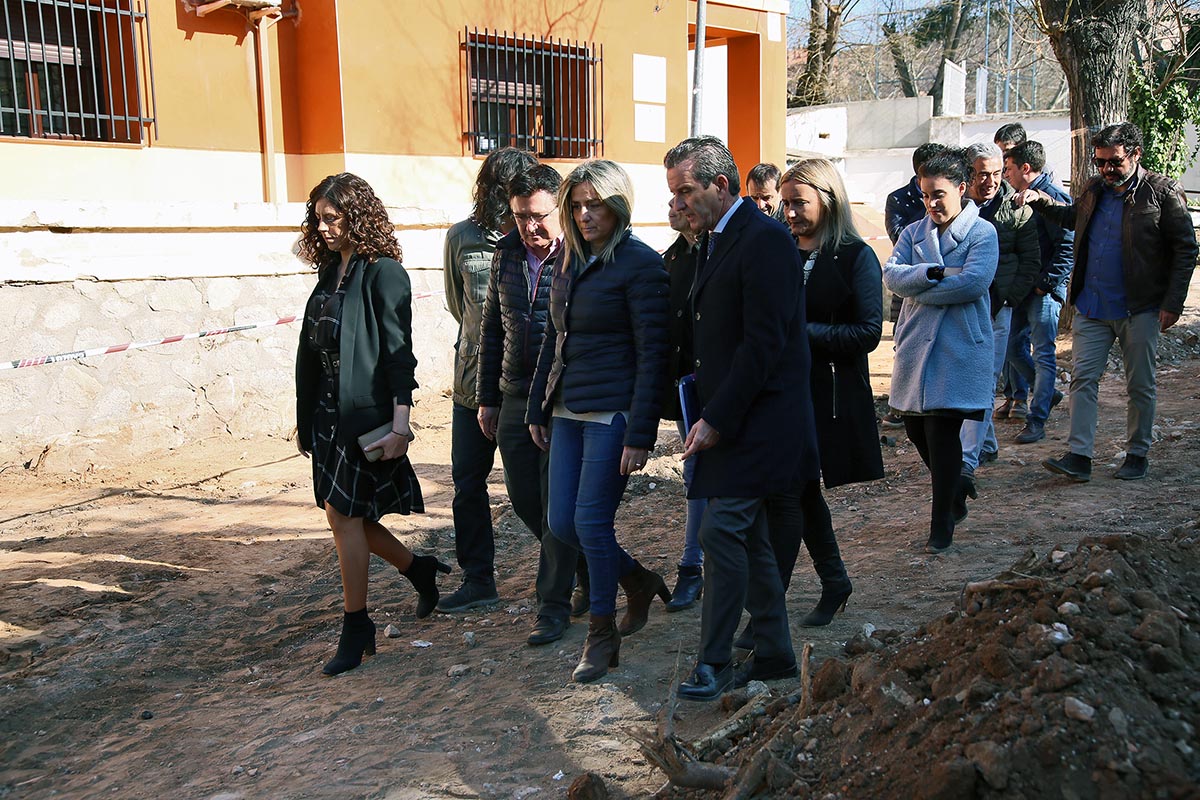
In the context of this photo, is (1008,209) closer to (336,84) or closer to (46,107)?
(336,84)

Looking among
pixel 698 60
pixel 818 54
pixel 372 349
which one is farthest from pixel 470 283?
pixel 818 54

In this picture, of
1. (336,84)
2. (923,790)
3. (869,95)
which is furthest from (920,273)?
(869,95)

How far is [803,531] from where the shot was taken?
4.48 metres

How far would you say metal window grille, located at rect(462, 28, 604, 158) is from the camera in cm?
1149

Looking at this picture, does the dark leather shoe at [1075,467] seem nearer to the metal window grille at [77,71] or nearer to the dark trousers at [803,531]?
the dark trousers at [803,531]

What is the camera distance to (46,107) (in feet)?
29.8

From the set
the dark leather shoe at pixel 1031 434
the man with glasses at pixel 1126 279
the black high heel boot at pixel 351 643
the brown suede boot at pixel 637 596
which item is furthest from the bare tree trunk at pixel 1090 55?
the black high heel boot at pixel 351 643

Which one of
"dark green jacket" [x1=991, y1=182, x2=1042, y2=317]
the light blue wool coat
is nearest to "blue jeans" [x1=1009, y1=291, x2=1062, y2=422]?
"dark green jacket" [x1=991, y1=182, x2=1042, y2=317]

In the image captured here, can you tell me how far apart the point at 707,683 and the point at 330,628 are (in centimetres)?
202

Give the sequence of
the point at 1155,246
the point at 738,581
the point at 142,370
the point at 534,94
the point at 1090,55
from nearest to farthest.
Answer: the point at 738,581
the point at 1155,246
the point at 142,370
the point at 1090,55
the point at 534,94

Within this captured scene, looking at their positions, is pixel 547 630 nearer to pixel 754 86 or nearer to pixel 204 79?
pixel 204 79

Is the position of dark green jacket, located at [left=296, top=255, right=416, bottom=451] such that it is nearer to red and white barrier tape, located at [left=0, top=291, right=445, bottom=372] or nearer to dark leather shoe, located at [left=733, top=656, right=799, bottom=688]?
dark leather shoe, located at [left=733, top=656, right=799, bottom=688]

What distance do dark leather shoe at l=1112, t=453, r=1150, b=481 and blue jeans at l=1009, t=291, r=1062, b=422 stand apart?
122 centimetres

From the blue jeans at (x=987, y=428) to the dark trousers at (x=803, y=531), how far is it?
1.35 metres
